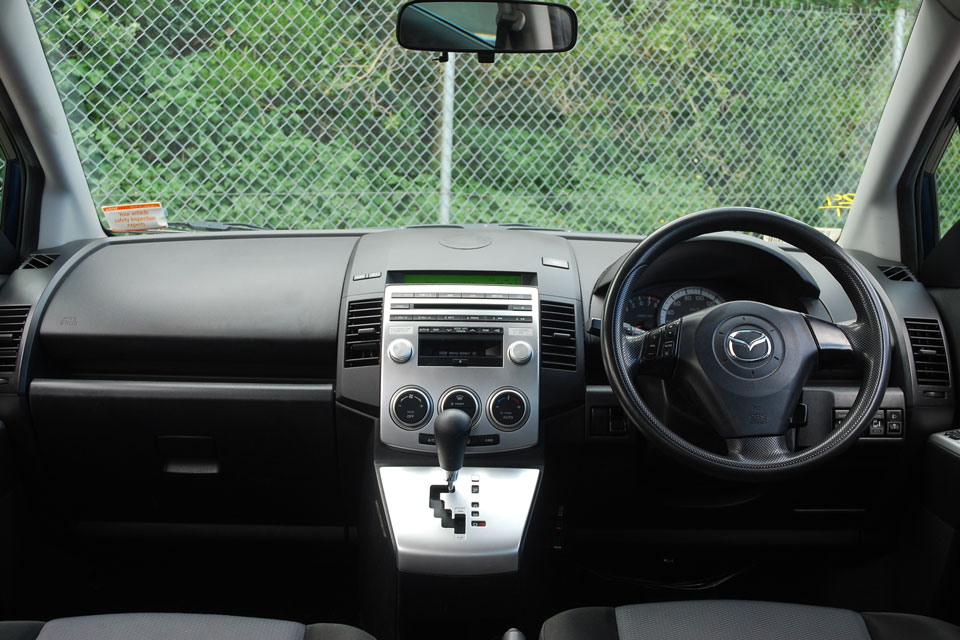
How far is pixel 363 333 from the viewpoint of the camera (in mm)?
2049

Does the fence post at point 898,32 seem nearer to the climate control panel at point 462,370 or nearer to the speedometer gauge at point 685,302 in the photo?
the speedometer gauge at point 685,302

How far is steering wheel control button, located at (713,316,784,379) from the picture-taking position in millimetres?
1755

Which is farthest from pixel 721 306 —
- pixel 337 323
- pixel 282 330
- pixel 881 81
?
pixel 881 81

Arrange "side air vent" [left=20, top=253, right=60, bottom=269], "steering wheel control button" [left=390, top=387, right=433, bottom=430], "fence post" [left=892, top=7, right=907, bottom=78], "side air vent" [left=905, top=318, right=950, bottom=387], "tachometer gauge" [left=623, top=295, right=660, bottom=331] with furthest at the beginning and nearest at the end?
"fence post" [left=892, top=7, right=907, bottom=78] → "side air vent" [left=20, top=253, right=60, bottom=269] → "side air vent" [left=905, top=318, right=950, bottom=387] → "tachometer gauge" [left=623, top=295, right=660, bottom=331] → "steering wheel control button" [left=390, top=387, right=433, bottom=430]

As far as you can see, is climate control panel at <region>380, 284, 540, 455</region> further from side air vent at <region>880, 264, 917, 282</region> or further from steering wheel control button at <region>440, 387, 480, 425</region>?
side air vent at <region>880, 264, 917, 282</region>

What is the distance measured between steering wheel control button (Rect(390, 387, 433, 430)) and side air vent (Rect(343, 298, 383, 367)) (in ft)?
0.43

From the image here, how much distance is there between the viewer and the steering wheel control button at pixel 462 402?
1951mm

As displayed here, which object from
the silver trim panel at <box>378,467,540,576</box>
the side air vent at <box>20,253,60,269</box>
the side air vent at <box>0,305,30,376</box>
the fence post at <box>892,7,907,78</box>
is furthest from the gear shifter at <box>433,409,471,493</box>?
the fence post at <box>892,7,907,78</box>

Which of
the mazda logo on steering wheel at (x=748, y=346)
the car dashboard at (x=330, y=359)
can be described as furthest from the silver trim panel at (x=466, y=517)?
the mazda logo on steering wheel at (x=748, y=346)

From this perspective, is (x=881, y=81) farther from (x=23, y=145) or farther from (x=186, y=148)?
(x=23, y=145)

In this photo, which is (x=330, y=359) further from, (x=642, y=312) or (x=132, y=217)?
(x=132, y=217)

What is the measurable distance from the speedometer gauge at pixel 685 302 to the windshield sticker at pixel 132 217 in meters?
1.85

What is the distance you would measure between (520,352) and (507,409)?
0.16 metres

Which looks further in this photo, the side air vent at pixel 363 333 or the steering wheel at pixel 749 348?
the side air vent at pixel 363 333
